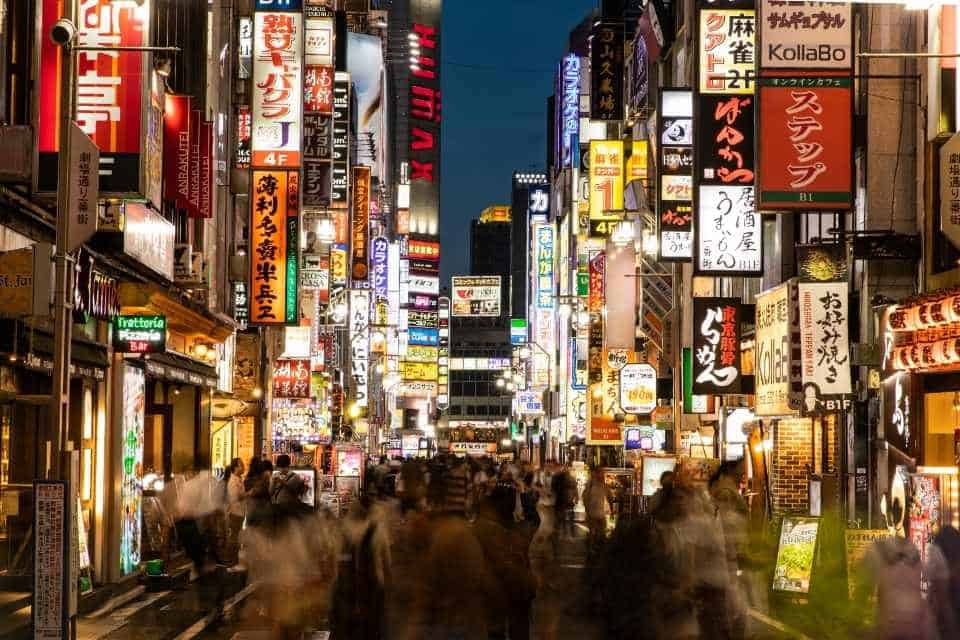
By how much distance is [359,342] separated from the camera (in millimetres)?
78500

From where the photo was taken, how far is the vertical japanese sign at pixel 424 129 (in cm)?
15625

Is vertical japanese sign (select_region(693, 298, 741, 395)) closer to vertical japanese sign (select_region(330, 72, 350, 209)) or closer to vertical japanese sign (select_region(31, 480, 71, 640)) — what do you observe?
vertical japanese sign (select_region(31, 480, 71, 640))

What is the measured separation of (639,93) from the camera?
176 ft

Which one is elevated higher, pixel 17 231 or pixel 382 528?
pixel 17 231

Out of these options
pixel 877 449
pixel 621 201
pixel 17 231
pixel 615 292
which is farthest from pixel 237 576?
pixel 621 201

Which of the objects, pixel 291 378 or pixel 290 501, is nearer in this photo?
pixel 290 501

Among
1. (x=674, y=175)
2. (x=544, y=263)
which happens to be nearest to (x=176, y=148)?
(x=674, y=175)

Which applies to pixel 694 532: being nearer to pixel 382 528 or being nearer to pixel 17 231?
pixel 382 528

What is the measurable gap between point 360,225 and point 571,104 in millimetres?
21163

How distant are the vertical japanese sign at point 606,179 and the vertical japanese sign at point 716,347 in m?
19.2

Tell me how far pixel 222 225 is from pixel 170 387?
6765 mm

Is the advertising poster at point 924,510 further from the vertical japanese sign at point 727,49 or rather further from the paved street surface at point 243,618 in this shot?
the vertical japanese sign at point 727,49

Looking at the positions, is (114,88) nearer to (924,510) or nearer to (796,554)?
(796,554)

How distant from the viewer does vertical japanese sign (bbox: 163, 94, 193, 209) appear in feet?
88.2
